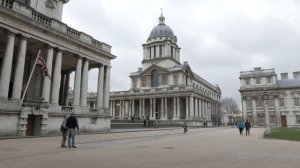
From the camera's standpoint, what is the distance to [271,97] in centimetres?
7469

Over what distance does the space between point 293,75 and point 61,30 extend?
78.5 metres

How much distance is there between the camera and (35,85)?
25.1 m

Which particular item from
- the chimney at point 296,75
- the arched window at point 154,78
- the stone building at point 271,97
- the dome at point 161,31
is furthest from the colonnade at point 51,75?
the chimney at point 296,75

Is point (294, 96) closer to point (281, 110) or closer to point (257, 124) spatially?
point (281, 110)

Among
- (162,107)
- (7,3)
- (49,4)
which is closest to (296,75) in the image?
(162,107)

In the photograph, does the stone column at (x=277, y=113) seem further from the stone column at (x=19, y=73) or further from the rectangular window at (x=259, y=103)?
the stone column at (x=19, y=73)

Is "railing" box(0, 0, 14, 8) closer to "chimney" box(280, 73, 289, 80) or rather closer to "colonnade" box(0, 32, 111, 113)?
"colonnade" box(0, 32, 111, 113)

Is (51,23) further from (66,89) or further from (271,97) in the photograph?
(271,97)

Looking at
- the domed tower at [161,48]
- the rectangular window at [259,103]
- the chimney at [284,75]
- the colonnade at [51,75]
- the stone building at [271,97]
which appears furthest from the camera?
the chimney at [284,75]

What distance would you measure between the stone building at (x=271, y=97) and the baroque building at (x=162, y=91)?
1237 cm

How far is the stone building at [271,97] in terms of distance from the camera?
71938 mm

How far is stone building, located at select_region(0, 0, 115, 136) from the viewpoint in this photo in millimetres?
18266

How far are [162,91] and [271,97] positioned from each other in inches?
1352

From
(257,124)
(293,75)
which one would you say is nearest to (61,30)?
(257,124)
